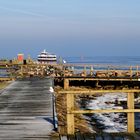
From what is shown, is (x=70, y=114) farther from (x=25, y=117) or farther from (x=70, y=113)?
(x=25, y=117)

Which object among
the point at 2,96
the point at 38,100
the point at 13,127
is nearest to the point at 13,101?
the point at 38,100

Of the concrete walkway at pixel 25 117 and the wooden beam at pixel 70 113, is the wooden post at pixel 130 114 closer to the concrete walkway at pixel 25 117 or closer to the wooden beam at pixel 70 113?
the wooden beam at pixel 70 113

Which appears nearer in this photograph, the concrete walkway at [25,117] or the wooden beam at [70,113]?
the concrete walkway at [25,117]

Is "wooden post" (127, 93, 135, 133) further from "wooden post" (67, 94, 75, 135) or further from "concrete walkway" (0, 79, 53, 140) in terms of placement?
"concrete walkway" (0, 79, 53, 140)

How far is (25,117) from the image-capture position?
687 inches

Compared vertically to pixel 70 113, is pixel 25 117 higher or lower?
lower

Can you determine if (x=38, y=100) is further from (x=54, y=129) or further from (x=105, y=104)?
(x=105, y=104)

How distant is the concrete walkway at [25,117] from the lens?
1421 cm

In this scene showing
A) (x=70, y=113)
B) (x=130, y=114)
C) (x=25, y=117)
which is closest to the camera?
(x=70, y=113)

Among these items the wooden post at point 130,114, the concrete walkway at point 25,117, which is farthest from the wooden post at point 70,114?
the wooden post at point 130,114

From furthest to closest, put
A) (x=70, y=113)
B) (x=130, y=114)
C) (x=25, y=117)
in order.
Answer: (x=25, y=117)
(x=130, y=114)
(x=70, y=113)

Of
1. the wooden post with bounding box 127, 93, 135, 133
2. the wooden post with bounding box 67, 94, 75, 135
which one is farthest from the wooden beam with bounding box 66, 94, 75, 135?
the wooden post with bounding box 127, 93, 135, 133

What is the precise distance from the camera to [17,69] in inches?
2015

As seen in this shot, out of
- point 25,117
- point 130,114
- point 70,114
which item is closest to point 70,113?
point 70,114
